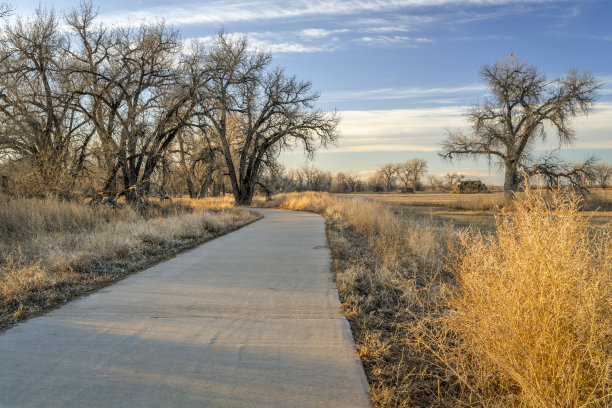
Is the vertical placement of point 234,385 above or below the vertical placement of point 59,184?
below

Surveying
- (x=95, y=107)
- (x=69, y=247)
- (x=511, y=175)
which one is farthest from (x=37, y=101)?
(x=511, y=175)

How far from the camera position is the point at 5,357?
3.78 metres

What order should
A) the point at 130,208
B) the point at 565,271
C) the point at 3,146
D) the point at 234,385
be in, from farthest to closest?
the point at 3,146, the point at 130,208, the point at 234,385, the point at 565,271

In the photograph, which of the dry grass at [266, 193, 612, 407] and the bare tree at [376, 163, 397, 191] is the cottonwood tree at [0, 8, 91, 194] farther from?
the bare tree at [376, 163, 397, 191]

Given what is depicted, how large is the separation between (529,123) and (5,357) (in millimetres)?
37572

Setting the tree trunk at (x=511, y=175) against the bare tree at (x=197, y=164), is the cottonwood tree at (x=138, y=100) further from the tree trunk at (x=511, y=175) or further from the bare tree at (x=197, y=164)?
the tree trunk at (x=511, y=175)

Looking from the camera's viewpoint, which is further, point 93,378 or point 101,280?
point 101,280

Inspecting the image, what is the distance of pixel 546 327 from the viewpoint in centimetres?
283

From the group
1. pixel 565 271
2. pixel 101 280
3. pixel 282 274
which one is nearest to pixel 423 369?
pixel 565 271

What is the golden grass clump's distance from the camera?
2.69m

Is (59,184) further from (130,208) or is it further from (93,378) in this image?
(93,378)

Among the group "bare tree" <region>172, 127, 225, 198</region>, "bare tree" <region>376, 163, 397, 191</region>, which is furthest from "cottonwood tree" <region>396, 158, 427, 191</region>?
"bare tree" <region>172, 127, 225, 198</region>

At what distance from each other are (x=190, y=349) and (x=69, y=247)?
256 inches

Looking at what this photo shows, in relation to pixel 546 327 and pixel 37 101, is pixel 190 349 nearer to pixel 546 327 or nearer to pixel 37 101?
pixel 546 327
